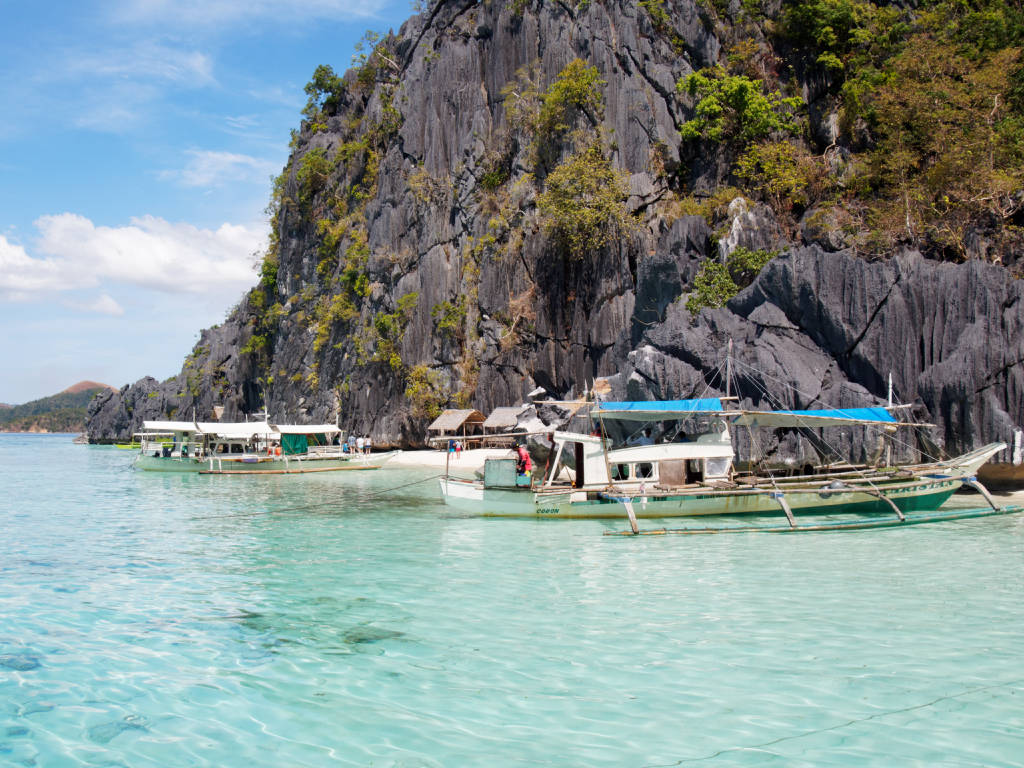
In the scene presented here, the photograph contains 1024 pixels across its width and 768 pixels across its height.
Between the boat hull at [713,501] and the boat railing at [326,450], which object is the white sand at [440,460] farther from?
the boat hull at [713,501]

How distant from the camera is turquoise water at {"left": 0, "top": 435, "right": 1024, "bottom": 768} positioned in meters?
5.93

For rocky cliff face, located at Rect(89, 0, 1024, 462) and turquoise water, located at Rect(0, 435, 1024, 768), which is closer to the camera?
turquoise water, located at Rect(0, 435, 1024, 768)

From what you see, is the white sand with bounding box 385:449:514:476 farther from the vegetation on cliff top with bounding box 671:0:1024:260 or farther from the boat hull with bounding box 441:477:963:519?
the vegetation on cliff top with bounding box 671:0:1024:260

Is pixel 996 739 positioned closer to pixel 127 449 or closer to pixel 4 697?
pixel 4 697

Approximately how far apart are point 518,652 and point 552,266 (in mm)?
33758

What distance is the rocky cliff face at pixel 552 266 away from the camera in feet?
79.1

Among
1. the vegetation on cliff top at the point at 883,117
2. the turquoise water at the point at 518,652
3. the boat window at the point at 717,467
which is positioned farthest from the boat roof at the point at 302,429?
the boat window at the point at 717,467

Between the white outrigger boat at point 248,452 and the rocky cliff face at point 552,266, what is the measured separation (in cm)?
669

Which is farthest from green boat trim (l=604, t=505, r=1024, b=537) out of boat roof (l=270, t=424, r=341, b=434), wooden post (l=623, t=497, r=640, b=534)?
boat roof (l=270, t=424, r=341, b=434)

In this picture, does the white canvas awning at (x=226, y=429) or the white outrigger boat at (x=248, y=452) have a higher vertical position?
the white canvas awning at (x=226, y=429)

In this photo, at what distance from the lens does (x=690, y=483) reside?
19.1 m

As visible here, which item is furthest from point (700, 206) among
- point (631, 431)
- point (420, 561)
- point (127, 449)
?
point (127, 449)

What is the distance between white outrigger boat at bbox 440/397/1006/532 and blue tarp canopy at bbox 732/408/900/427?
33mm

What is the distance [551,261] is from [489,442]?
42.2ft
